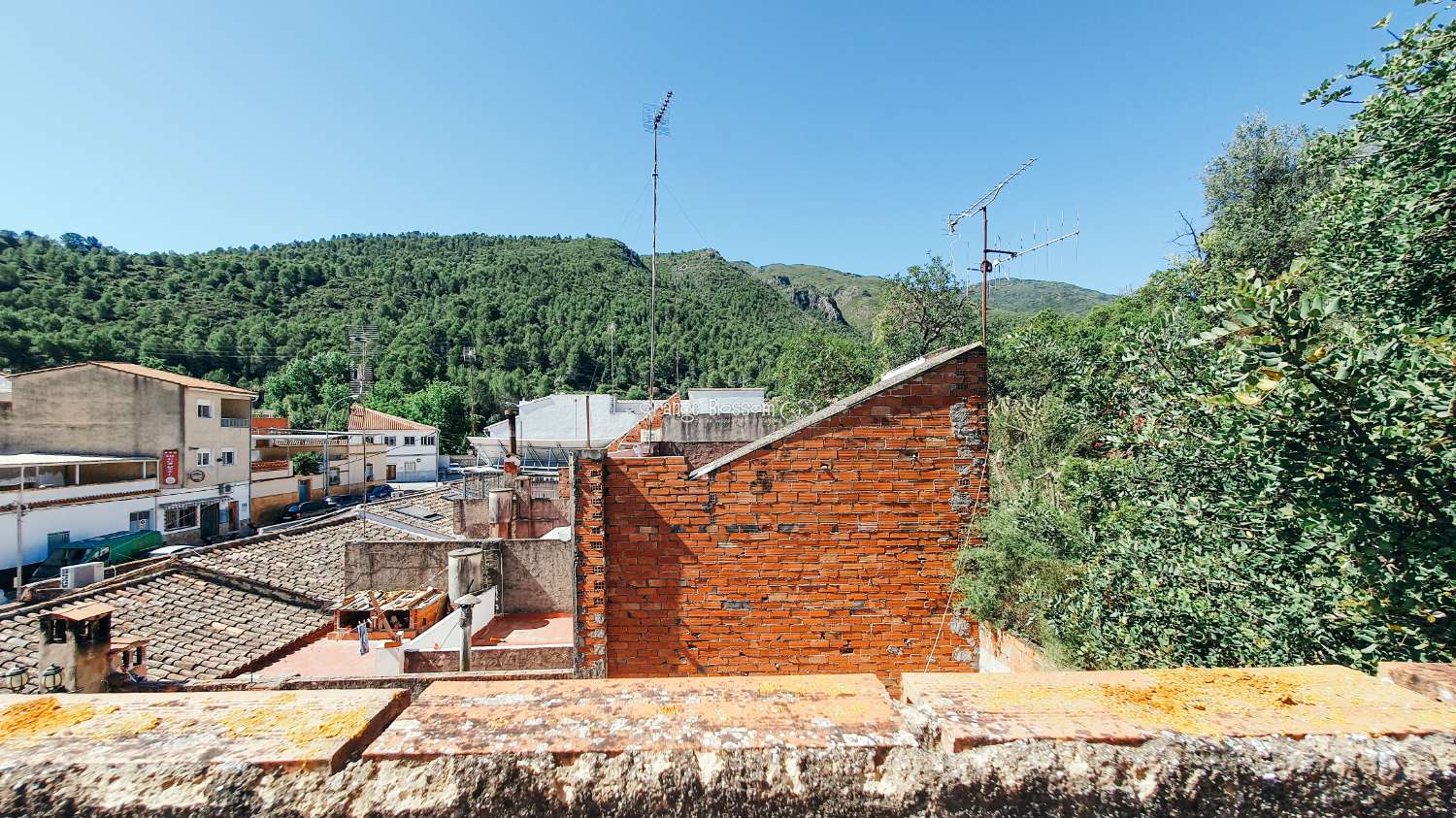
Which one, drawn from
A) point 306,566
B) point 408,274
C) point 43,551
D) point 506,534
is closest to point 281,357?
point 408,274

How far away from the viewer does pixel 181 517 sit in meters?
28.3

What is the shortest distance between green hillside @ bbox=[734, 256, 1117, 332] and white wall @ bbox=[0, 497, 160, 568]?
219 feet

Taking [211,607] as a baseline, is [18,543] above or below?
above

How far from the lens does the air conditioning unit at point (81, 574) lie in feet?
50.3

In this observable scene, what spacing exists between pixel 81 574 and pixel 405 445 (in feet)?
121

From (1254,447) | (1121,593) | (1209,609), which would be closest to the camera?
(1254,447)

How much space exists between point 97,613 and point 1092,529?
1282 centimetres

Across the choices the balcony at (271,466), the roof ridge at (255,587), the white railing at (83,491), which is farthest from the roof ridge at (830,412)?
the balcony at (271,466)

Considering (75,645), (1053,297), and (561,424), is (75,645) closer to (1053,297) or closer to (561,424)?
(561,424)

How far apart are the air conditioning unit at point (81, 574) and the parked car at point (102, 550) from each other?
8398mm

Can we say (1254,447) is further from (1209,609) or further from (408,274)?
(408,274)

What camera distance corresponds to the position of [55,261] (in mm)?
76938

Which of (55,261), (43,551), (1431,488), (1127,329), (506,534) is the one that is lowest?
(43,551)

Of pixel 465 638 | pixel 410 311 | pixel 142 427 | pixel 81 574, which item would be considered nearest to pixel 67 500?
pixel 142 427
